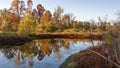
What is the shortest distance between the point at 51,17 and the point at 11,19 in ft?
40.8

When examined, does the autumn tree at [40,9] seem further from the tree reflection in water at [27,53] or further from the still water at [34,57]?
the still water at [34,57]

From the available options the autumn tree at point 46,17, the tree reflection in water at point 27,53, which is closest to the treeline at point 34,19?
the autumn tree at point 46,17

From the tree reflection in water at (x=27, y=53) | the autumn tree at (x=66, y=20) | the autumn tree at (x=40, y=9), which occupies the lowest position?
the tree reflection in water at (x=27, y=53)

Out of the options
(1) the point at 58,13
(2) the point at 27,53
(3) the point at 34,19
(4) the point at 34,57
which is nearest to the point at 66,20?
(1) the point at 58,13

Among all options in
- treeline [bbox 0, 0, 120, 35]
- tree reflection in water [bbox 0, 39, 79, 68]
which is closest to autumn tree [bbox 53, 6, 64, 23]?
treeline [bbox 0, 0, 120, 35]

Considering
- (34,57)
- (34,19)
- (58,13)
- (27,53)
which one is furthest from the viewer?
(58,13)

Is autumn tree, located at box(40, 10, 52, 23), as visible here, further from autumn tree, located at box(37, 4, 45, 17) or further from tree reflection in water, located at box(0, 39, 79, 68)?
tree reflection in water, located at box(0, 39, 79, 68)

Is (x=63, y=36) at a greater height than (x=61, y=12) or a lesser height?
lesser

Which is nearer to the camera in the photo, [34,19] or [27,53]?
[27,53]

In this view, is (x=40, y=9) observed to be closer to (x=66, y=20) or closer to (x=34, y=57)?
(x=66, y=20)

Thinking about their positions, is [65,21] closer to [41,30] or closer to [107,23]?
[41,30]

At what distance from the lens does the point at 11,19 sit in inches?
2085

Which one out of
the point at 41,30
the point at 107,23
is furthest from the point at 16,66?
the point at 41,30

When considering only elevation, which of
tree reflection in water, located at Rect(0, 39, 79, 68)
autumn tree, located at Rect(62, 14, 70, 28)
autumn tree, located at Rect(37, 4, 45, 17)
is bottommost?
tree reflection in water, located at Rect(0, 39, 79, 68)
